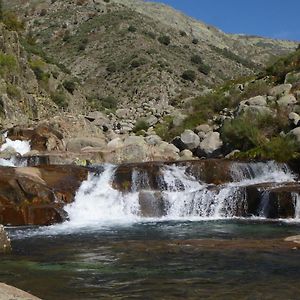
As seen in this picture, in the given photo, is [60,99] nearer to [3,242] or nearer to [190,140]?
[190,140]

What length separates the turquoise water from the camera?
8914 millimetres

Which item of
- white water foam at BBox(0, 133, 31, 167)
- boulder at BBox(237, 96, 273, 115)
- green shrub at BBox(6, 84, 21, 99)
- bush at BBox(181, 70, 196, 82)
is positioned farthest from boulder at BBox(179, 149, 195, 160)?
bush at BBox(181, 70, 196, 82)

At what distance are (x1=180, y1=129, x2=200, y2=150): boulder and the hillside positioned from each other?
25.5 metres

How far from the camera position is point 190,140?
2894cm

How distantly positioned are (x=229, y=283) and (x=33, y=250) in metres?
5.24

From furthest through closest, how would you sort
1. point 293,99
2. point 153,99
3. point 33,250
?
point 153,99
point 293,99
point 33,250

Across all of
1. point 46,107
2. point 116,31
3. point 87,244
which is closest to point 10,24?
point 46,107

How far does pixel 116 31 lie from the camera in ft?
246

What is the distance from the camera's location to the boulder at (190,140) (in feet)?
94.4

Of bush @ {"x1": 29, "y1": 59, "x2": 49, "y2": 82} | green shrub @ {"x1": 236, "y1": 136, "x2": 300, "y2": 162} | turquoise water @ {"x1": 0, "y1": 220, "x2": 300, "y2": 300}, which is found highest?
bush @ {"x1": 29, "y1": 59, "x2": 49, "y2": 82}

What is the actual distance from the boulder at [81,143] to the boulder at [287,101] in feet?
31.5

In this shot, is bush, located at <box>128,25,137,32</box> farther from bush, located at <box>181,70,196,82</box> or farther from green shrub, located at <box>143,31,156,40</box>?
bush, located at <box>181,70,196,82</box>

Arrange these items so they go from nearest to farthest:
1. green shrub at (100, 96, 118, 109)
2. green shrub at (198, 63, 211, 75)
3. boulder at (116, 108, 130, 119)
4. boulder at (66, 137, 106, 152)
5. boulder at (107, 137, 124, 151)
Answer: boulder at (107, 137, 124, 151) → boulder at (66, 137, 106, 152) → boulder at (116, 108, 130, 119) → green shrub at (100, 96, 118, 109) → green shrub at (198, 63, 211, 75)

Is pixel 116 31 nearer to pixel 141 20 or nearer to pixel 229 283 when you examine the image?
pixel 141 20
